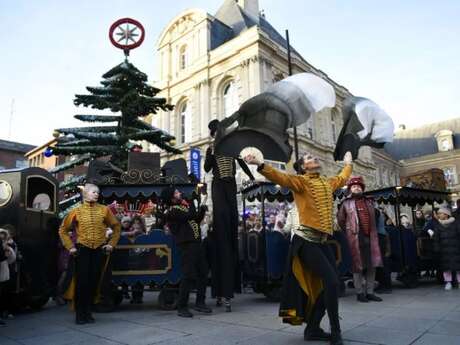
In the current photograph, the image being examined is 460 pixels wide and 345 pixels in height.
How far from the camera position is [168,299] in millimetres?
6648

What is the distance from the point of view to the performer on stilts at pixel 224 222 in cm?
622

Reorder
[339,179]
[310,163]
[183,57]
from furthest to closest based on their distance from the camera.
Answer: [183,57], [339,179], [310,163]

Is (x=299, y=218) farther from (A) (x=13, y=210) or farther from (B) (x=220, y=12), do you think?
(B) (x=220, y=12)

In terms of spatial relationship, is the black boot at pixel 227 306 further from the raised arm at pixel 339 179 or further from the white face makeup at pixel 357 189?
the white face makeup at pixel 357 189

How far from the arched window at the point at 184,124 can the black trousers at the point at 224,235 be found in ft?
95.8

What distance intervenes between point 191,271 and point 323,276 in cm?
259

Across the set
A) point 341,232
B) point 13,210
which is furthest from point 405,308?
point 13,210

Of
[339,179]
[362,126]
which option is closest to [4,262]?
[339,179]

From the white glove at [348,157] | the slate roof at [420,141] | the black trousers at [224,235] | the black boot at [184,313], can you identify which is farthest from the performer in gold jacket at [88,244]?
the slate roof at [420,141]

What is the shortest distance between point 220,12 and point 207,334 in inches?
1618

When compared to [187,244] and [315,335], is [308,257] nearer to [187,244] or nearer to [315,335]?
[315,335]

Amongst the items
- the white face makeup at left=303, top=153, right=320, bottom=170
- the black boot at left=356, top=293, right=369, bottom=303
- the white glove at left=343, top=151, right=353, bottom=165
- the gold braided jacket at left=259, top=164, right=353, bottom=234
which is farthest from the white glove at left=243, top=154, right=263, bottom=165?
the black boot at left=356, top=293, right=369, bottom=303

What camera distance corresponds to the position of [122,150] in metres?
14.2

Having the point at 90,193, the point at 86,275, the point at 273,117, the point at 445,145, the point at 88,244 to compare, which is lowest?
the point at 86,275
